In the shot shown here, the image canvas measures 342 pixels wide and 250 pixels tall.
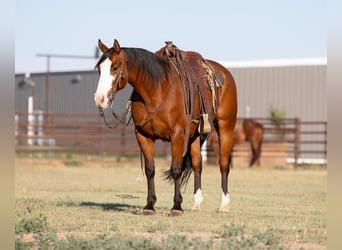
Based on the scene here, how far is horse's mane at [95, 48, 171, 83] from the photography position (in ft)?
29.8

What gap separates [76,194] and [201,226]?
575 cm

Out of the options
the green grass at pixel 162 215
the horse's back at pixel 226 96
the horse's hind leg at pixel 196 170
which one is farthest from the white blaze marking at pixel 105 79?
the horse's back at pixel 226 96

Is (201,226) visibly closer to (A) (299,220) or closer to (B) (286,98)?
(A) (299,220)

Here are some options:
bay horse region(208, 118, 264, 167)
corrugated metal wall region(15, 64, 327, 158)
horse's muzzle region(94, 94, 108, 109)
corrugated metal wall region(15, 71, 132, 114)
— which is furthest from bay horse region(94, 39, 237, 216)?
corrugated metal wall region(15, 71, 132, 114)

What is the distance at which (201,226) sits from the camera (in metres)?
8.23

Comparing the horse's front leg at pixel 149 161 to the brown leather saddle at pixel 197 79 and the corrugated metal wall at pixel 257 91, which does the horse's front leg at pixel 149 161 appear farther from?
the corrugated metal wall at pixel 257 91

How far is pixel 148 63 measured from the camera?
30.2ft

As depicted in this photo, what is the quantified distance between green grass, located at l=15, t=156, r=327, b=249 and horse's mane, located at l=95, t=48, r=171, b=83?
5.23 feet

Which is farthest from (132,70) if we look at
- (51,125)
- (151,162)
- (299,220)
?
(51,125)

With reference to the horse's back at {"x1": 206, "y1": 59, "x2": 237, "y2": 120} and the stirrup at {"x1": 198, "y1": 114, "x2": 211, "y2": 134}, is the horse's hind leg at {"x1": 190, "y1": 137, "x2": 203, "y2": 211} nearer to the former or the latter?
the stirrup at {"x1": 198, "y1": 114, "x2": 211, "y2": 134}

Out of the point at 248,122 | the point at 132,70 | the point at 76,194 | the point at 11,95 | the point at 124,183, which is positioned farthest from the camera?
the point at 248,122

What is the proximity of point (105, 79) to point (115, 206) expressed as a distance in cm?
279

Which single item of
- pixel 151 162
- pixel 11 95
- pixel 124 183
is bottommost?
pixel 124 183

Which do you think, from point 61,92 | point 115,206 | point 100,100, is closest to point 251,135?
point 61,92
